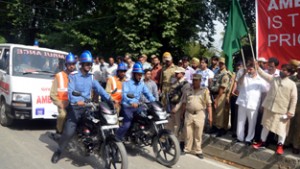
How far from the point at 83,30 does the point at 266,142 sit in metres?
15.7

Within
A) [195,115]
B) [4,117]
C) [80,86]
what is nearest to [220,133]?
[195,115]

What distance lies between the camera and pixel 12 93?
27.2 ft

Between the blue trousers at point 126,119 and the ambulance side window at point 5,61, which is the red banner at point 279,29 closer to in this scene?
the blue trousers at point 126,119

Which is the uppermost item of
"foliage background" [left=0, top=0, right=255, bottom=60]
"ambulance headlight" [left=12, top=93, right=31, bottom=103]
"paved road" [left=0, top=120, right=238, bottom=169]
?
"foliage background" [left=0, top=0, right=255, bottom=60]

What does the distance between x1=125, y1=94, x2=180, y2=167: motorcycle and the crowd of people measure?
0.19 metres

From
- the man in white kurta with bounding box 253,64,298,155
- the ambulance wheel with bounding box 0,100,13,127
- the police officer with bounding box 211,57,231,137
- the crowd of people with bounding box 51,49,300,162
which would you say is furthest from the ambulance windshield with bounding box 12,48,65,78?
the man in white kurta with bounding box 253,64,298,155

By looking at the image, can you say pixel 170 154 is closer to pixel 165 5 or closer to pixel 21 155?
pixel 21 155

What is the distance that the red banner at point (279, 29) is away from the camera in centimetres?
630

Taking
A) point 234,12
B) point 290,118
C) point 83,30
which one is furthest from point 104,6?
point 290,118

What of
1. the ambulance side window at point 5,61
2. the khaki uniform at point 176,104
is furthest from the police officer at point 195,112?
the ambulance side window at point 5,61

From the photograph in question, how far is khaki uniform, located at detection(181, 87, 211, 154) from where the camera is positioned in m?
6.89

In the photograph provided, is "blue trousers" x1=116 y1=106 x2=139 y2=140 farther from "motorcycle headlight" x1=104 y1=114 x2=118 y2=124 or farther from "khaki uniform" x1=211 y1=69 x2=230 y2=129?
"khaki uniform" x1=211 y1=69 x2=230 y2=129

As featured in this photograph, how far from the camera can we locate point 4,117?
8789 mm

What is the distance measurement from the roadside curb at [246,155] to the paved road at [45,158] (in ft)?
1.02
